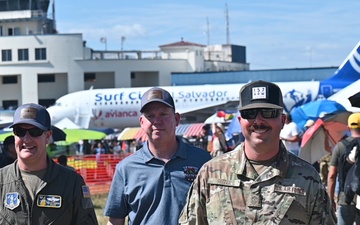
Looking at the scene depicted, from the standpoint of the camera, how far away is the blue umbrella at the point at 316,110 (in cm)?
1798

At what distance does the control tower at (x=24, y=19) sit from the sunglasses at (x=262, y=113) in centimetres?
7946

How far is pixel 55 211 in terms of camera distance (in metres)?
5.10

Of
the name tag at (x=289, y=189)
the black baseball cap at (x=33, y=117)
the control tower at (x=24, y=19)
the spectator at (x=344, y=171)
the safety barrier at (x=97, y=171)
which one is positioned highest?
the control tower at (x=24, y=19)

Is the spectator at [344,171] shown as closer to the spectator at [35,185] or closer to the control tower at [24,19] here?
the spectator at [35,185]

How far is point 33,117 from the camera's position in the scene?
5148 millimetres

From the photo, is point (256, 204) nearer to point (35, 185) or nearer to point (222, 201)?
point (222, 201)

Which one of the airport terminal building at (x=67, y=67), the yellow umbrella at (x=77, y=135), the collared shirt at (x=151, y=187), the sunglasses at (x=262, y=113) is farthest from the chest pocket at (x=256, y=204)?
the airport terminal building at (x=67, y=67)

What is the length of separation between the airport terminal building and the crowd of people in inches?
2699

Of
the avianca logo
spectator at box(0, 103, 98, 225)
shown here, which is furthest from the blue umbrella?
the avianca logo

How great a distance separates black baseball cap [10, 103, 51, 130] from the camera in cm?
511

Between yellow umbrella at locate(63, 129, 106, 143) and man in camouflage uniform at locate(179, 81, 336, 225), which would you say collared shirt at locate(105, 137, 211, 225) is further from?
yellow umbrella at locate(63, 129, 106, 143)

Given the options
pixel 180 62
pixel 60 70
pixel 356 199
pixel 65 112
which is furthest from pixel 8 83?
pixel 356 199

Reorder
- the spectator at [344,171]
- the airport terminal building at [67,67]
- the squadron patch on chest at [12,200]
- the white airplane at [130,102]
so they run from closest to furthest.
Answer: the squadron patch on chest at [12,200] < the spectator at [344,171] < the white airplane at [130,102] < the airport terminal building at [67,67]

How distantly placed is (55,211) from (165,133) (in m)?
0.95
